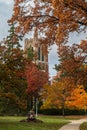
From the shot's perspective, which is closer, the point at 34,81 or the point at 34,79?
the point at 34,79

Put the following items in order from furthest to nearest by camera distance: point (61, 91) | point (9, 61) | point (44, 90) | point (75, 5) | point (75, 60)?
point (44, 90) → point (61, 91) → point (9, 61) → point (75, 60) → point (75, 5)

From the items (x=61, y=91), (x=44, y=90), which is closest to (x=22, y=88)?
(x=61, y=91)

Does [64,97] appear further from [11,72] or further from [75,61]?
[75,61]

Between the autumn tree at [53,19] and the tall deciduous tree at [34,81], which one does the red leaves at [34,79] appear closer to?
the tall deciduous tree at [34,81]

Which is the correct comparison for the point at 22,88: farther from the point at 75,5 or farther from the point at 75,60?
the point at 75,5

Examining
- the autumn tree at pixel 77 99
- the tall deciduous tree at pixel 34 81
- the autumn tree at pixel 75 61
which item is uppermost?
the tall deciduous tree at pixel 34 81

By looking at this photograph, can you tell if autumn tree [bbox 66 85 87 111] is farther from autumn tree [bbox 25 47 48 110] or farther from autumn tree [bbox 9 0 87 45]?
autumn tree [bbox 9 0 87 45]

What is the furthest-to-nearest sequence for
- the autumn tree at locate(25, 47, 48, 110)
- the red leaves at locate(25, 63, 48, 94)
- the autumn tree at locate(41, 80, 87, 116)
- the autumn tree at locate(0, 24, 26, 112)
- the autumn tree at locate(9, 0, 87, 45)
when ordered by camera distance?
the red leaves at locate(25, 63, 48, 94) → the autumn tree at locate(25, 47, 48, 110) → the autumn tree at locate(41, 80, 87, 116) → the autumn tree at locate(0, 24, 26, 112) → the autumn tree at locate(9, 0, 87, 45)

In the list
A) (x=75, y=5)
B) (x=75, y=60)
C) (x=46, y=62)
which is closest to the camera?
(x=75, y=5)

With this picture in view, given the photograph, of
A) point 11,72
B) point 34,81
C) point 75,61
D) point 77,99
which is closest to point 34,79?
point 34,81

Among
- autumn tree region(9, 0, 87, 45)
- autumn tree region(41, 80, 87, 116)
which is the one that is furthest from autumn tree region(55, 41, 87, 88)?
autumn tree region(41, 80, 87, 116)

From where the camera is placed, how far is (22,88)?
137ft

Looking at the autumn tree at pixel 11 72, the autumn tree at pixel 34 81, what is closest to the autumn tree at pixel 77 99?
the autumn tree at pixel 34 81

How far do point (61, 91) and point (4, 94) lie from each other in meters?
37.2
